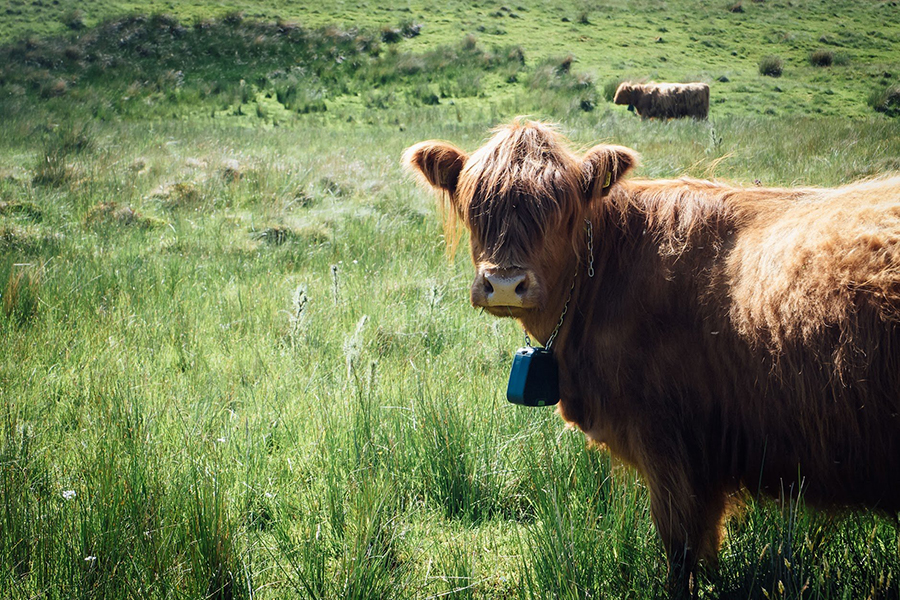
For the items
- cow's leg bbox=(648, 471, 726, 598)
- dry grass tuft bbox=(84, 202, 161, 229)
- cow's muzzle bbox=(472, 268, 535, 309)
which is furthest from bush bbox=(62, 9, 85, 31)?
cow's leg bbox=(648, 471, 726, 598)

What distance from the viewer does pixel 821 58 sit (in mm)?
20109

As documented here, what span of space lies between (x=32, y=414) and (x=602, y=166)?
9.50 ft

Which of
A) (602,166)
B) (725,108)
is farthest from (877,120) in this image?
(602,166)

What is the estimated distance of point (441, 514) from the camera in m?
2.57

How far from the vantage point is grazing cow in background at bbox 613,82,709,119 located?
57.2 feet

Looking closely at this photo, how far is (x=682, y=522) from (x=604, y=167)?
4.24 ft

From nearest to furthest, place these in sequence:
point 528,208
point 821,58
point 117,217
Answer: point 528,208, point 117,217, point 821,58

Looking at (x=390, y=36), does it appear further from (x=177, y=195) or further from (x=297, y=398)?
(x=297, y=398)

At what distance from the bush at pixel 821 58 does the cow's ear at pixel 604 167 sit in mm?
21836

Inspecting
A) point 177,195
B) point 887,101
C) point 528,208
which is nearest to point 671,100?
point 887,101

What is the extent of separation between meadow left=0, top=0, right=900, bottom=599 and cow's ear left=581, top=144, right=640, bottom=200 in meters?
0.87

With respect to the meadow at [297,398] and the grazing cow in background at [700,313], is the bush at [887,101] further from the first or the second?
the grazing cow in background at [700,313]

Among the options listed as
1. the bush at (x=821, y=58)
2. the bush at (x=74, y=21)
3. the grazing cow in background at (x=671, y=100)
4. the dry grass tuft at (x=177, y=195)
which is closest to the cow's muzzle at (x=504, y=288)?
the dry grass tuft at (x=177, y=195)

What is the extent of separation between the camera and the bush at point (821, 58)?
19719 millimetres
